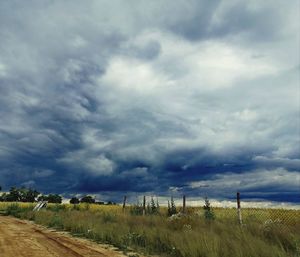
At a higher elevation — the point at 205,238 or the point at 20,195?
the point at 20,195

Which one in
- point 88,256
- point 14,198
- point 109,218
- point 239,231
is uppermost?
point 14,198

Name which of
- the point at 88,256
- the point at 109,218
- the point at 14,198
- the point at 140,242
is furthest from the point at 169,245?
the point at 14,198

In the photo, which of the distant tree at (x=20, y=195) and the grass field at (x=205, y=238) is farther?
the distant tree at (x=20, y=195)

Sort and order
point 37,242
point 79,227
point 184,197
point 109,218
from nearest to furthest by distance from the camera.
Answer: point 37,242
point 79,227
point 184,197
point 109,218

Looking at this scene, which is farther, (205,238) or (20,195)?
(20,195)

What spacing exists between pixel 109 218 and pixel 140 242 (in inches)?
425

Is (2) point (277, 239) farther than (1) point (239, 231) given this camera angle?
No

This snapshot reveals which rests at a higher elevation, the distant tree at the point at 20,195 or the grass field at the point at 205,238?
the distant tree at the point at 20,195

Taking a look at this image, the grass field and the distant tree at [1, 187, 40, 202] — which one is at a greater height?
the distant tree at [1, 187, 40, 202]

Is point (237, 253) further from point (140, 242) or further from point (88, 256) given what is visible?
point (140, 242)

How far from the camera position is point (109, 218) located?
26.4 metres

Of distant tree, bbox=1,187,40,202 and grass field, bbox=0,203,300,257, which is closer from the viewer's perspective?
grass field, bbox=0,203,300,257

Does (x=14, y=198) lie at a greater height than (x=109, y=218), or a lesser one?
greater

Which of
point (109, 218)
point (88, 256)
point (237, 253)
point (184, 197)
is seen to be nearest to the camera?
point (237, 253)
